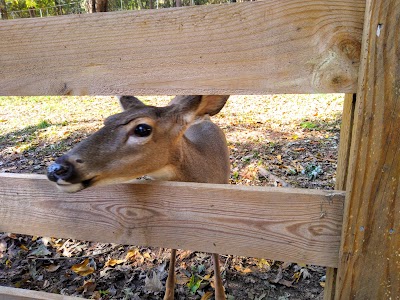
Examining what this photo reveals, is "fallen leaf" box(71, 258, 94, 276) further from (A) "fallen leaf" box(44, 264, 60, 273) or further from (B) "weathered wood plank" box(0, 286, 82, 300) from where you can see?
(B) "weathered wood plank" box(0, 286, 82, 300)

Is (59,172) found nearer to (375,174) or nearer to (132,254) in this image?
(375,174)

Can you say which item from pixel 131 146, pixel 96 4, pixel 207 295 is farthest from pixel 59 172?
pixel 96 4

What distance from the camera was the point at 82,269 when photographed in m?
3.33

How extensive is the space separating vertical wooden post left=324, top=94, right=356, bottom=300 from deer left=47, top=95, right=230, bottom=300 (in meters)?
0.83

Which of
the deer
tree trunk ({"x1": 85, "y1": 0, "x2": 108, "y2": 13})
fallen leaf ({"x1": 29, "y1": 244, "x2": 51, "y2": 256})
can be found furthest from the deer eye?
tree trunk ({"x1": 85, "y1": 0, "x2": 108, "y2": 13})

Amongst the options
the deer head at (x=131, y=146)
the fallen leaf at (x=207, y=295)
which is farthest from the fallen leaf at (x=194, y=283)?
the deer head at (x=131, y=146)

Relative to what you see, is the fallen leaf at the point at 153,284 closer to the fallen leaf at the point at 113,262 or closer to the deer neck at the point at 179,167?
the fallen leaf at the point at 113,262

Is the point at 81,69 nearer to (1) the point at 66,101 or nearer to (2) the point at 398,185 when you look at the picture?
(2) the point at 398,185

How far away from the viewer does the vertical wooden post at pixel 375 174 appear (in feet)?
3.90

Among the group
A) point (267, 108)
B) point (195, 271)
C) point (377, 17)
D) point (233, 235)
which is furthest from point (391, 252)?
point (267, 108)

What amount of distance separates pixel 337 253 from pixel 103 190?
119cm

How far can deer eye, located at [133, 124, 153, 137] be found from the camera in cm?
217

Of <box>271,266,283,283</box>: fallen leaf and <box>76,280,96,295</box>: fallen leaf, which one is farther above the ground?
<box>76,280,96,295</box>: fallen leaf

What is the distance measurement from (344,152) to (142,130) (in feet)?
4.07
